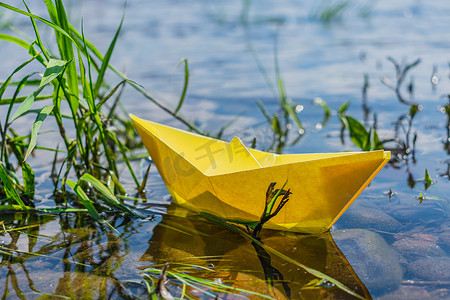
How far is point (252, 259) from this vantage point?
148 cm

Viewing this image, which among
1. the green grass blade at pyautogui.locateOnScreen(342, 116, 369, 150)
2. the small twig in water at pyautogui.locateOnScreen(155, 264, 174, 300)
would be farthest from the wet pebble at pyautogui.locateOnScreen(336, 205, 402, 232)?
the small twig in water at pyautogui.locateOnScreen(155, 264, 174, 300)

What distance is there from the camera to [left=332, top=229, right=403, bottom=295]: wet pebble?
1330mm

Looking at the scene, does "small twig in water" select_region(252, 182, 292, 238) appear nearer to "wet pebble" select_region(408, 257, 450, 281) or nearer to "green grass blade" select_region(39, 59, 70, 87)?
"wet pebble" select_region(408, 257, 450, 281)

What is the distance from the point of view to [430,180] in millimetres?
1995

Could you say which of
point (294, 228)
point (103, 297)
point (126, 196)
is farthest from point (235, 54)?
point (103, 297)

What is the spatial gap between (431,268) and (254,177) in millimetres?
564

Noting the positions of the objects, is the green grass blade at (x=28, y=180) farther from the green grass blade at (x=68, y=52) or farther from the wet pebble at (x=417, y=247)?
the wet pebble at (x=417, y=247)

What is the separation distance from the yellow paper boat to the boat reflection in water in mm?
64

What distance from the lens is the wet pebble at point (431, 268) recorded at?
1346 millimetres

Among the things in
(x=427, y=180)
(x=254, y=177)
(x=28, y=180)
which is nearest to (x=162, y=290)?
(x=254, y=177)

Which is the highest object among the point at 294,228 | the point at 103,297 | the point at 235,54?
the point at 235,54

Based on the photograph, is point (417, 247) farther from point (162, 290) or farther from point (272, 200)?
point (162, 290)

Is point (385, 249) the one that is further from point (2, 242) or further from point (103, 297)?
point (2, 242)

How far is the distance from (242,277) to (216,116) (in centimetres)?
186
